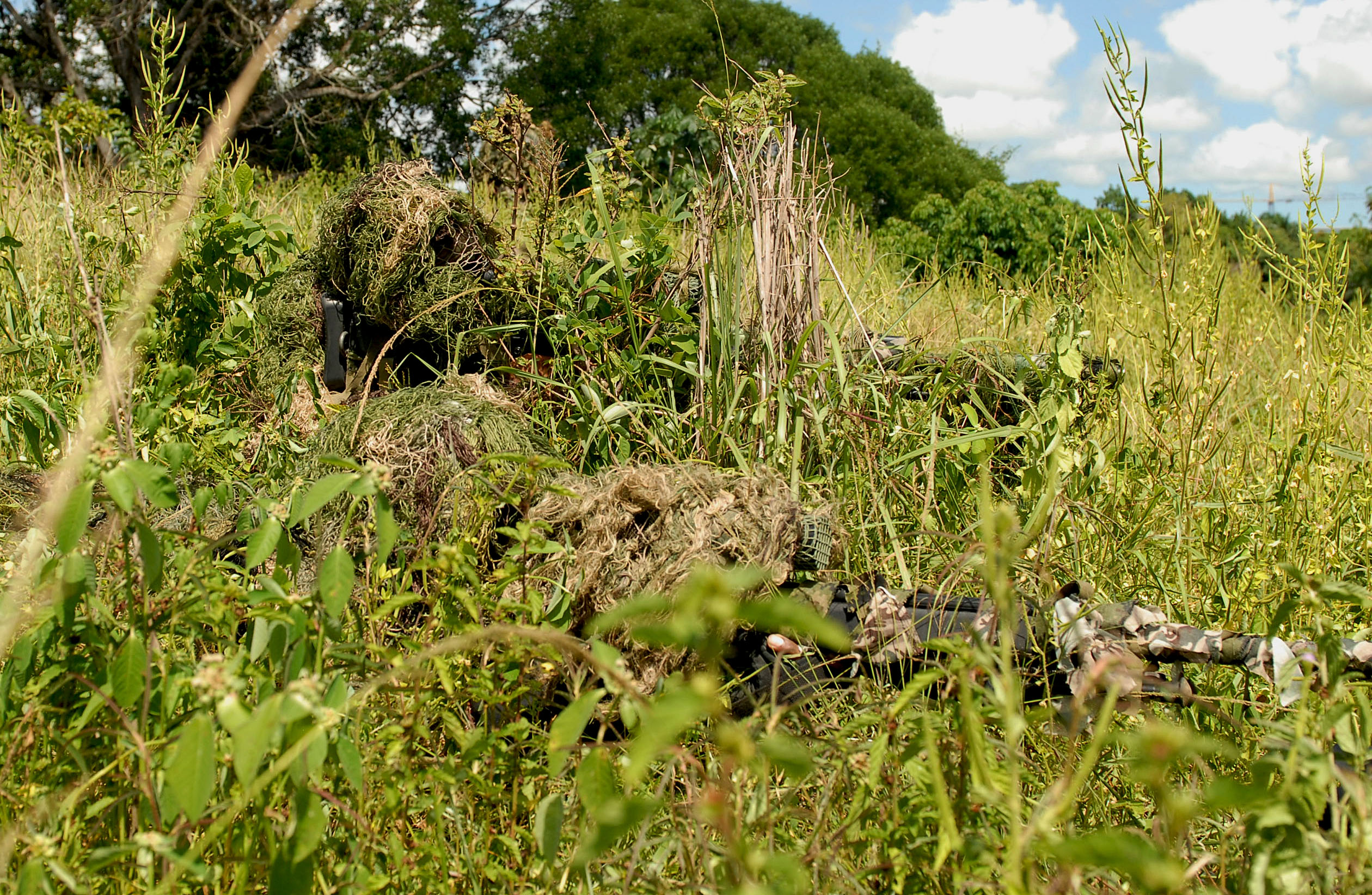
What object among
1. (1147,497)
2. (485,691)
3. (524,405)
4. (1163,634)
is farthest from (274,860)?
(1147,497)

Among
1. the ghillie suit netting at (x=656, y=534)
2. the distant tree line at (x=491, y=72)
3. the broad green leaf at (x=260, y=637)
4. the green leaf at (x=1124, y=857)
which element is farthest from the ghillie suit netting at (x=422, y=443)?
the distant tree line at (x=491, y=72)

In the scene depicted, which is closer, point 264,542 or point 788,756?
point 788,756

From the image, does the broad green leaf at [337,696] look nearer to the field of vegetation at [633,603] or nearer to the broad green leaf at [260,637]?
the field of vegetation at [633,603]

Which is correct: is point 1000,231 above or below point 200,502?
above

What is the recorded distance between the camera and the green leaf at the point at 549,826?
3.33 ft

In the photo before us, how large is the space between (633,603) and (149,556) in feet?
2.20

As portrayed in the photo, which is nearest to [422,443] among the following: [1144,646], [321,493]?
[321,493]

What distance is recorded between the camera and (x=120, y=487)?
→ 1044 millimetres

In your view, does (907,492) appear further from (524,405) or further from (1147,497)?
(524,405)

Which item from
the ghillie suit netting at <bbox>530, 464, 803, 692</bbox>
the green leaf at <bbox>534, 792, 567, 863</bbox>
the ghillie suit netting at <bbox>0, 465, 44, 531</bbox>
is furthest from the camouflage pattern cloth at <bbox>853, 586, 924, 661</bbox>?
the ghillie suit netting at <bbox>0, 465, 44, 531</bbox>

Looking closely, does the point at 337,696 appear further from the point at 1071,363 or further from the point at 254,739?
the point at 1071,363

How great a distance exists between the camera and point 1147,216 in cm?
193

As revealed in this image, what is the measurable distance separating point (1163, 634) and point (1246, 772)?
0.83 ft

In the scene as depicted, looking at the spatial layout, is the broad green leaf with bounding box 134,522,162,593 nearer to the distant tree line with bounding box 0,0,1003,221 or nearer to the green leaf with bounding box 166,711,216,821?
the green leaf with bounding box 166,711,216,821
